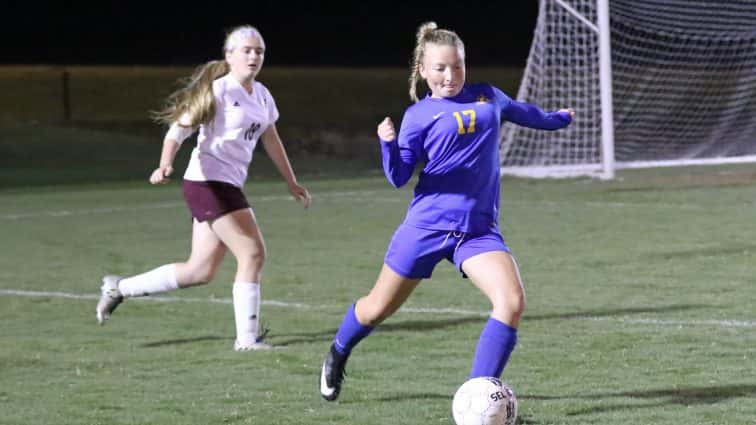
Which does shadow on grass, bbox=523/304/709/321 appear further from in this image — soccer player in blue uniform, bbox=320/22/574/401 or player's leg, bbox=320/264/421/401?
soccer player in blue uniform, bbox=320/22/574/401

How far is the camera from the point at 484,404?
5.76 meters

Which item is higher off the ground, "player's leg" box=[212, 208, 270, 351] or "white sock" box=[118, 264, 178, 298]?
"player's leg" box=[212, 208, 270, 351]

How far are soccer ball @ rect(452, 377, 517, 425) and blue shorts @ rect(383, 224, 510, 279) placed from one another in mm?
656

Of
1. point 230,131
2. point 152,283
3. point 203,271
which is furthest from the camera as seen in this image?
point 152,283

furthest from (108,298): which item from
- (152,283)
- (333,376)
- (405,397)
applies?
(405,397)

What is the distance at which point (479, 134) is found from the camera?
6324 millimetres

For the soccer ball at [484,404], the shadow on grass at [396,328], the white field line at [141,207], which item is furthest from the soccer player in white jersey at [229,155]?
the white field line at [141,207]

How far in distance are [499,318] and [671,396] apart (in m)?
1.09

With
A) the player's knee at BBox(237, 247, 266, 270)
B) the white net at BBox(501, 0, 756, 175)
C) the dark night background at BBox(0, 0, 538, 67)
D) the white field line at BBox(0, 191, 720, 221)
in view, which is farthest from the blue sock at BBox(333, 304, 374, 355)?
the dark night background at BBox(0, 0, 538, 67)

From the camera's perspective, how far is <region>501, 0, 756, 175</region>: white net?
1984 cm

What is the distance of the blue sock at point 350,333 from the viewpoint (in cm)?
673

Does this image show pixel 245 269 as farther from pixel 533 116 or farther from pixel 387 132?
pixel 387 132

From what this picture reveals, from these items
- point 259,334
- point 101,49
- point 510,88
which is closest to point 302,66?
point 101,49

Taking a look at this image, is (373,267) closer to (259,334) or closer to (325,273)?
(325,273)
